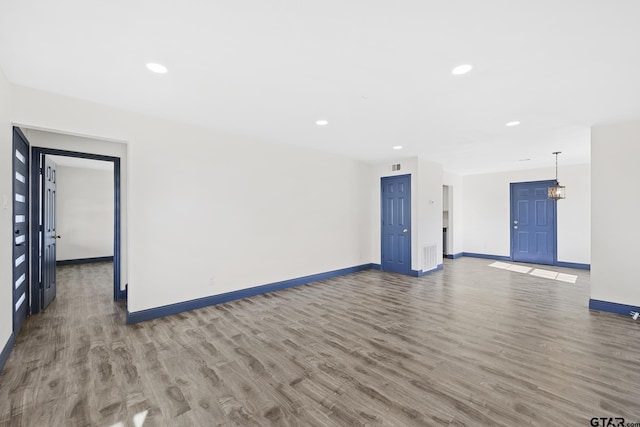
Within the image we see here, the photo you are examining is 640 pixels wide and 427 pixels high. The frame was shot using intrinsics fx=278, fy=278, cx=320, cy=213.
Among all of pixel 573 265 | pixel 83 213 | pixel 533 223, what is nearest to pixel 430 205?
pixel 533 223

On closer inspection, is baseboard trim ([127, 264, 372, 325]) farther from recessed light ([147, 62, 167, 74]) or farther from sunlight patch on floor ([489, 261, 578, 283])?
sunlight patch on floor ([489, 261, 578, 283])

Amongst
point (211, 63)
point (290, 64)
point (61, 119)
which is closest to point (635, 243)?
point (290, 64)

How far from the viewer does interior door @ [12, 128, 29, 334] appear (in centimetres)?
301

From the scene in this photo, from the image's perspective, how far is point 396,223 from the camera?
6.50 metres

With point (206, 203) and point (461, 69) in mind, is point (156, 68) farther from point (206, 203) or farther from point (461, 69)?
point (461, 69)

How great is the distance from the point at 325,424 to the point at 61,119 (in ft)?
12.8

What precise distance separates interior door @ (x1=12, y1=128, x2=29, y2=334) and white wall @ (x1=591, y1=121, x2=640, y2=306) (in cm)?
725

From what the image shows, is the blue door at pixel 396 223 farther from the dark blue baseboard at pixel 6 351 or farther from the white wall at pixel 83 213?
the white wall at pixel 83 213

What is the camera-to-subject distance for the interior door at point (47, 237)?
3931 millimetres

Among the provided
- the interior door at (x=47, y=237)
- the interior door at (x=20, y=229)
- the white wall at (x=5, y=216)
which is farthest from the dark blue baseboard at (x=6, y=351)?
the interior door at (x=47, y=237)

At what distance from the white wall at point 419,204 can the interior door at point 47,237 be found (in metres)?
6.04

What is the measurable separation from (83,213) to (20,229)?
5.47 metres

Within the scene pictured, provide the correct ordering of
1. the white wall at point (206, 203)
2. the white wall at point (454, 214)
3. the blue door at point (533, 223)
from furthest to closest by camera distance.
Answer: the white wall at point (454, 214), the blue door at point (533, 223), the white wall at point (206, 203)

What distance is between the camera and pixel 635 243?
3.75 metres
